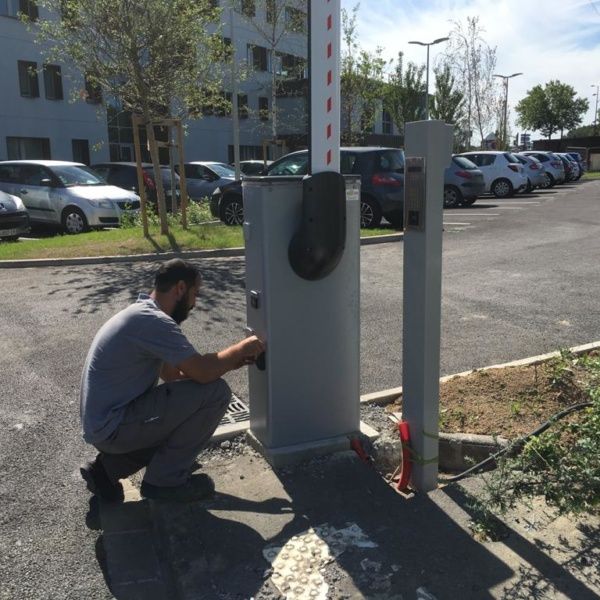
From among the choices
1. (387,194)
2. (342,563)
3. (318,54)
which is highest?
(318,54)

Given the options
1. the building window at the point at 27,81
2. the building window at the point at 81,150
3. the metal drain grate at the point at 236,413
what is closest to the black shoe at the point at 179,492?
the metal drain grate at the point at 236,413

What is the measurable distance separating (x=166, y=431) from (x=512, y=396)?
2281mm

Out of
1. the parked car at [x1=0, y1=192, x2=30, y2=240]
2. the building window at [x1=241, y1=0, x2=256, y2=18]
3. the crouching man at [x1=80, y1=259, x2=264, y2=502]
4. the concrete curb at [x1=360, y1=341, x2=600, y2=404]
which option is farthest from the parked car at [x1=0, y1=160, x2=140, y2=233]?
the building window at [x1=241, y1=0, x2=256, y2=18]

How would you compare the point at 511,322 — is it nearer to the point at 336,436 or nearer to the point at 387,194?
the point at 336,436

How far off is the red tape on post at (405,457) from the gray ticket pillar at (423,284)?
0.10 feet

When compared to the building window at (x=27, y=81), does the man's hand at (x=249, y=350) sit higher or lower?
lower

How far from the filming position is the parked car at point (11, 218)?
12.9 meters

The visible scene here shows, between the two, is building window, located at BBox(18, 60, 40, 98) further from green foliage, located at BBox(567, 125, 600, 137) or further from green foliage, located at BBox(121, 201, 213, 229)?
green foliage, located at BBox(567, 125, 600, 137)

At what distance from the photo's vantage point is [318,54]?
338 cm

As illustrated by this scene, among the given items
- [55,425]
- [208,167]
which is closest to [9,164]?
[208,167]

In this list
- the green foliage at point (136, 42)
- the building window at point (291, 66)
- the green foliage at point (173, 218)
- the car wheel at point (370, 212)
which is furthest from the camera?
the building window at point (291, 66)

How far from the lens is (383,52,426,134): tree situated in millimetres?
37219

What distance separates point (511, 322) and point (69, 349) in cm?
414

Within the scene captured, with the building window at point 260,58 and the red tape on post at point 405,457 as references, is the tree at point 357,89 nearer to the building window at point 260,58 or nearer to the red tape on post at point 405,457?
the building window at point 260,58
